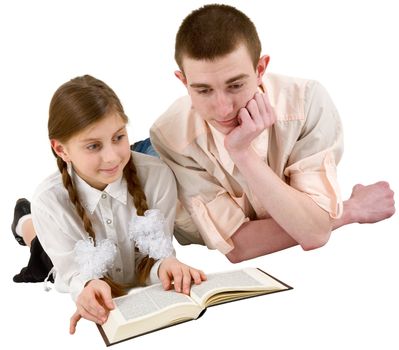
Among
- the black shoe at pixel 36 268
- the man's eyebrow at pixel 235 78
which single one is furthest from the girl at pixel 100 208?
the man's eyebrow at pixel 235 78

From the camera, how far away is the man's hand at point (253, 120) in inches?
121

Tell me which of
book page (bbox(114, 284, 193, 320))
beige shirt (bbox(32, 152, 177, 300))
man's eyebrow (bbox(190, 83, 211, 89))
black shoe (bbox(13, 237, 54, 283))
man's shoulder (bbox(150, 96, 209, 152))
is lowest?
black shoe (bbox(13, 237, 54, 283))

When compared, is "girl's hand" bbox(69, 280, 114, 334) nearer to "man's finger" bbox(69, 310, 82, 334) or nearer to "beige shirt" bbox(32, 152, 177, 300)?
"man's finger" bbox(69, 310, 82, 334)

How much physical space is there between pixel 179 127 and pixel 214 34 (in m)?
0.63

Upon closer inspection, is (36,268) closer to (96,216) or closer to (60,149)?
(96,216)

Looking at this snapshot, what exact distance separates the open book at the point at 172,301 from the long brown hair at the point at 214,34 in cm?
102

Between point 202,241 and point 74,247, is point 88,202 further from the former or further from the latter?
point 202,241

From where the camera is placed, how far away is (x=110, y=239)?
3133 millimetres

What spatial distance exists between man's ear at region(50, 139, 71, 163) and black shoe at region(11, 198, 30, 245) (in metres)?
1.09

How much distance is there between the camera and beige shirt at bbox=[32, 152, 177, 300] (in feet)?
9.98

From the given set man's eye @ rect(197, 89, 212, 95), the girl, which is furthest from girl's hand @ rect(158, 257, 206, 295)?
man's eye @ rect(197, 89, 212, 95)

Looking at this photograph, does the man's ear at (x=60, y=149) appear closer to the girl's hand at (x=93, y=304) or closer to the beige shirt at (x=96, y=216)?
the beige shirt at (x=96, y=216)

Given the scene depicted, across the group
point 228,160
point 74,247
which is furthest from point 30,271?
point 228,160

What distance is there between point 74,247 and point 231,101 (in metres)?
1.01
